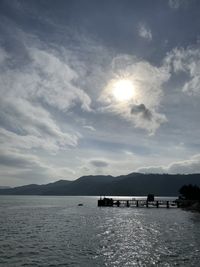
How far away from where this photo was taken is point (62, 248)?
3741 centimetres

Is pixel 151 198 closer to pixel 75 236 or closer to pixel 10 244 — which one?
→ pixel 75 236

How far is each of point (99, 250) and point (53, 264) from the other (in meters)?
7.91

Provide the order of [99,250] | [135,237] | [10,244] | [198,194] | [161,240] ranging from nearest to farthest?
[99,250], [10,244], [161,240], [135,237], [198,194]

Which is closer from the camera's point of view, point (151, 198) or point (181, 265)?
point (181, 265)

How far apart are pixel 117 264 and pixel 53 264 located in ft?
19.5

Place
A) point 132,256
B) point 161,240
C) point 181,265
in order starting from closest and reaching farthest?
point 181,265
point 132,256
point 161,240

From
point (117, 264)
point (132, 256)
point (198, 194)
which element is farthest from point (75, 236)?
point (198, 194)

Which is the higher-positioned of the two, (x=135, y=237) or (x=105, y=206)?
(x=105, y=206)

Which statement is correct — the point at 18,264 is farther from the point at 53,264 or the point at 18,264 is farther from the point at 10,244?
the point at 10,244

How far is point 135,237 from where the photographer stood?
155 ft

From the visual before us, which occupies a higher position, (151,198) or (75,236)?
(151,198)

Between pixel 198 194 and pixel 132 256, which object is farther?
pixel 198 194

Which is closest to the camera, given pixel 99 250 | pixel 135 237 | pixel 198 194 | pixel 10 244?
pixel 99 250

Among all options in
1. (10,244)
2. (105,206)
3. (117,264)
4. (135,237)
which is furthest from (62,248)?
(105,206)
